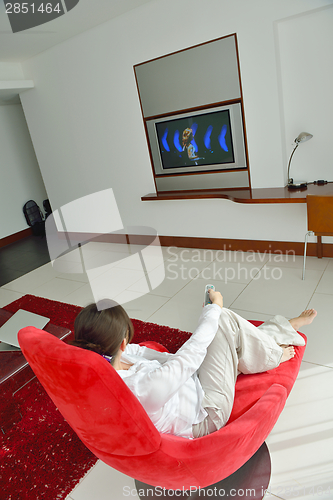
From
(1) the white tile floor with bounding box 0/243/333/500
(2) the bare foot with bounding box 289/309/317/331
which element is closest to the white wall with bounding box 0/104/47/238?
(1) the white tile floor with bounding box 0/243/333/500

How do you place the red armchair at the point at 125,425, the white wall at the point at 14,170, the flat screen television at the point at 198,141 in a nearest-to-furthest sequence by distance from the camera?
the red armchair at the point at 125,425 < the flat screen television at the point at 198,141 < the white wall at the point at 14,170

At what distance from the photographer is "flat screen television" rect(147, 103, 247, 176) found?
138 inches

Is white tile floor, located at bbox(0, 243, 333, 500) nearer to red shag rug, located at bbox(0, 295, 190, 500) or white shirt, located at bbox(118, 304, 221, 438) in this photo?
red shag rug, located at bbox(0, 295, 190, 500)

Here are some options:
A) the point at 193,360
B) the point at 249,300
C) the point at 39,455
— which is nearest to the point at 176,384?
the point at 193,360

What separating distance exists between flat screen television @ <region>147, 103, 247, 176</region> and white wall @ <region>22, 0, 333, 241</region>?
0.43 ft

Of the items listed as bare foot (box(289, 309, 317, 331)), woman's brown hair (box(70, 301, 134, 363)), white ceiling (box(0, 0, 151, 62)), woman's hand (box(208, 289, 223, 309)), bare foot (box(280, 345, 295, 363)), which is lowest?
bare foot (box(289, 309, 317, 331))

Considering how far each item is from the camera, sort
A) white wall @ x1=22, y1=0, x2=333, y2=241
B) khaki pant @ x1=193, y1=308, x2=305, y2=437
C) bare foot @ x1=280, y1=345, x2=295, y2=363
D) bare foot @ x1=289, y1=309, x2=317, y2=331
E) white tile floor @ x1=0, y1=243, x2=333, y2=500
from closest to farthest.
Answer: khaki pant @ x1=193, y1=308, x2=305, y2=437, white tile floor @ x1=0, y1=243, x2=333, y2=500, bare foot @ x1=280, y1=345, x2=295, y2=363, bare foot @ x1=289, y1=309, x2=317, y2=331, white wall @ x1=22, y1=0, x2=333, y2=241

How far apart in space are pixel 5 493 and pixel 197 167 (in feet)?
10.6

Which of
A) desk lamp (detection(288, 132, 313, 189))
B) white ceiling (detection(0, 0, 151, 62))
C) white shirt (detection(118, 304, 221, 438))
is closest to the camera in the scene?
white shirt (detection(118, 304, 221, 438))

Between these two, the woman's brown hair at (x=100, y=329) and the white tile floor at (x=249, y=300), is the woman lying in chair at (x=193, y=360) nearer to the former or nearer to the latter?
the woman's brown hair at (x=100, y=329)

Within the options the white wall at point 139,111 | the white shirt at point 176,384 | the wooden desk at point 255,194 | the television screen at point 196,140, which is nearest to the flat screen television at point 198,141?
the television screen at point 196,140

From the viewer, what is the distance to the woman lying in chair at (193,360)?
3.86 feet

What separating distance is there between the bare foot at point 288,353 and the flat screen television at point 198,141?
7.53 feet

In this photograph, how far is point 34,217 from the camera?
661cm
